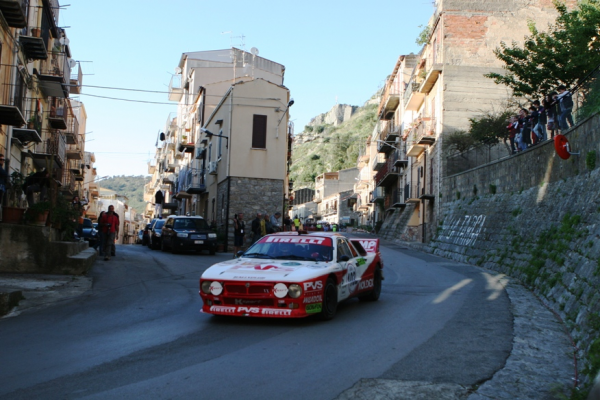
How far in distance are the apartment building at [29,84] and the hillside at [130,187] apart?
459 feet

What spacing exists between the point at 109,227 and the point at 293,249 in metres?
11.3

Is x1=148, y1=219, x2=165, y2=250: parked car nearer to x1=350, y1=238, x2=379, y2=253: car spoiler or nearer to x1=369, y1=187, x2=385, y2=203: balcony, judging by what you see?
x1=350, y1=238, x2=379, y2=253: car spoiler

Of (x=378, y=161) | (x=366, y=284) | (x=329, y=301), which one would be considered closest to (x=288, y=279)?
(x=329, y=301)

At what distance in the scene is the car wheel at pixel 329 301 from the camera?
8828 millimetres

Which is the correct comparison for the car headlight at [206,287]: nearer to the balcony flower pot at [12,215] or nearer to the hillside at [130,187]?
the balcony flower pot at [12,215]

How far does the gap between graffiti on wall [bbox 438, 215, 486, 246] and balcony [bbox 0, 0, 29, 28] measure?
623 inches

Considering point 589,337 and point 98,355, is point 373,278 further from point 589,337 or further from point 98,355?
point 98,355

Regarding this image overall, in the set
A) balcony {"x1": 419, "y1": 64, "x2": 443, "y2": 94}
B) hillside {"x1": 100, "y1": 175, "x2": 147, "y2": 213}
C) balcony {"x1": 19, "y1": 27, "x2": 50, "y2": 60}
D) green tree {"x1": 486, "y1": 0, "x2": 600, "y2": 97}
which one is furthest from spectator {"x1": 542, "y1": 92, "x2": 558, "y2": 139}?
hillside {"x1": 100, "y1": 175, "x2": 147, "y2": 213}

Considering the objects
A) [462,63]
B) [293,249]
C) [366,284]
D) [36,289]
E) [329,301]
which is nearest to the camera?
[329,301]

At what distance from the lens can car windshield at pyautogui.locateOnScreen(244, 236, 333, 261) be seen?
9.70 metres

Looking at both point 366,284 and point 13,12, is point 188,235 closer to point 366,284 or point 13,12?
point 13,12

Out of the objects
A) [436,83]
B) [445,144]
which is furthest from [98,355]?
[436,83]

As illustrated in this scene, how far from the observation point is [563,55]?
2209 centimetres

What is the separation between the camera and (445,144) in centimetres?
3155
